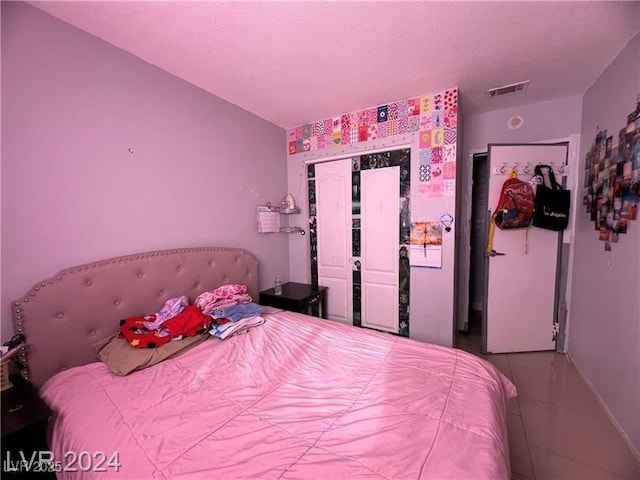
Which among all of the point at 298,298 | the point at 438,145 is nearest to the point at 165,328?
the point at 298,298

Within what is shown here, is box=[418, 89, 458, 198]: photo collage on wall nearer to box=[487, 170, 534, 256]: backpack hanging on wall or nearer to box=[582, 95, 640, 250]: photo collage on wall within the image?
box=[487, 170, 534, 256]: backpack hanging on wall

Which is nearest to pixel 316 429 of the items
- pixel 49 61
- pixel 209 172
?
pixel 209 172

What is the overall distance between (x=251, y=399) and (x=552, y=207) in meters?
2.89

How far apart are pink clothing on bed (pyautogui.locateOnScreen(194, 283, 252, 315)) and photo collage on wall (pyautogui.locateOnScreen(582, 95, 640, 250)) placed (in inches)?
104

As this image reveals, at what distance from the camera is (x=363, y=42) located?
→ 5.31 feet

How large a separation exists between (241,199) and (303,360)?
63.5 inches

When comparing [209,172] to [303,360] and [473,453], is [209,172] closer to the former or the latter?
[303,360]

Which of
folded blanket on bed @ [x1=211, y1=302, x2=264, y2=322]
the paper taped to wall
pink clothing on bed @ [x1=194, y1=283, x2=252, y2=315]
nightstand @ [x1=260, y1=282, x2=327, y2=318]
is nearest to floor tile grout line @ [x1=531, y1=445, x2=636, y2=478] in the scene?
nightstand @ [x1=260, y1=282, x2=327, y2=318]

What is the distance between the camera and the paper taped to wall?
2.69 m

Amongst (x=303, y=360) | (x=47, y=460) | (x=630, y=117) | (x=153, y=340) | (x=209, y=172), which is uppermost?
(x=630, y=117)

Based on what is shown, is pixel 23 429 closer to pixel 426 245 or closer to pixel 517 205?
pixel 426 245

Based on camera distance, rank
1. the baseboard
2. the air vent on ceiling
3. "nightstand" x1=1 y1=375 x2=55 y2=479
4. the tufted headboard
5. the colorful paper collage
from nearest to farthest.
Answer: "nightstand" x1=1 y1=375 x2=55 y2=479 → the tufted headboard → the baseboard → the air vent on ceiling → the colorful paper collage

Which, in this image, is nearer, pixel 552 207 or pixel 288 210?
pixel 552 207

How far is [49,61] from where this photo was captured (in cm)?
137
